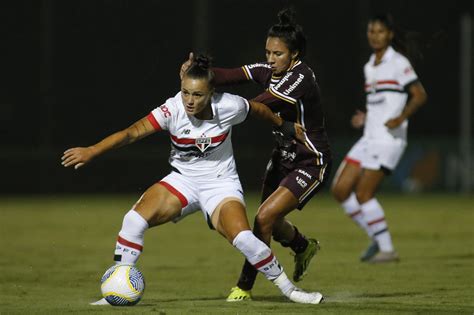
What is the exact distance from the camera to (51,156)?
797 inches

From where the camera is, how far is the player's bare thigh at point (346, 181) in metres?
11.3

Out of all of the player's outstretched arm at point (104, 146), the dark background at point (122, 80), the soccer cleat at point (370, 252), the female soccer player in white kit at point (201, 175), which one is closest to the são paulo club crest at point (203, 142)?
the female soccer player in white kit at point (201, 175)

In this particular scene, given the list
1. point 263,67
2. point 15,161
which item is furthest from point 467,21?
point 263,67

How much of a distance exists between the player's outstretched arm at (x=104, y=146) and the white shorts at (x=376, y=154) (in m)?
4.26

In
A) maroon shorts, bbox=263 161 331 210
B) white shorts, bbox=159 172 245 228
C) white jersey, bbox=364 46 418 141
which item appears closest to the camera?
white shorts, bbox=159 172 245 228

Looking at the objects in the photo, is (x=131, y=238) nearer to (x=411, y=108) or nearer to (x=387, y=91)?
(x=411, y=108)

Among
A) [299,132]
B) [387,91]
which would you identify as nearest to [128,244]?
[299,132]

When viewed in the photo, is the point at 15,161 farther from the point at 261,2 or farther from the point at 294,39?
the point at 294,39

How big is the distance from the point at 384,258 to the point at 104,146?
14.7 feet

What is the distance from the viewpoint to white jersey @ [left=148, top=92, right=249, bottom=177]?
25.6ft

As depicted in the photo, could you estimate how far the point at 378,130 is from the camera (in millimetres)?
11672

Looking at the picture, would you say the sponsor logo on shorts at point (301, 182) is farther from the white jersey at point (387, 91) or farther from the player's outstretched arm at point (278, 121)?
the white jersey at point (387, 91)

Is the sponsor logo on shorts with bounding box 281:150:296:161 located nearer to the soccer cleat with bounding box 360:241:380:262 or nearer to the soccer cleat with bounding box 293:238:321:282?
the soccer cleat with bounding box 293:238:321:282

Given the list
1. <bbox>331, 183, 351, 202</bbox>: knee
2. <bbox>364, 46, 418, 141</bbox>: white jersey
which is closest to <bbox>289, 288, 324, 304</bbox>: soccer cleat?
<bbox>331, 183, 351, 202</bbox>: knee
